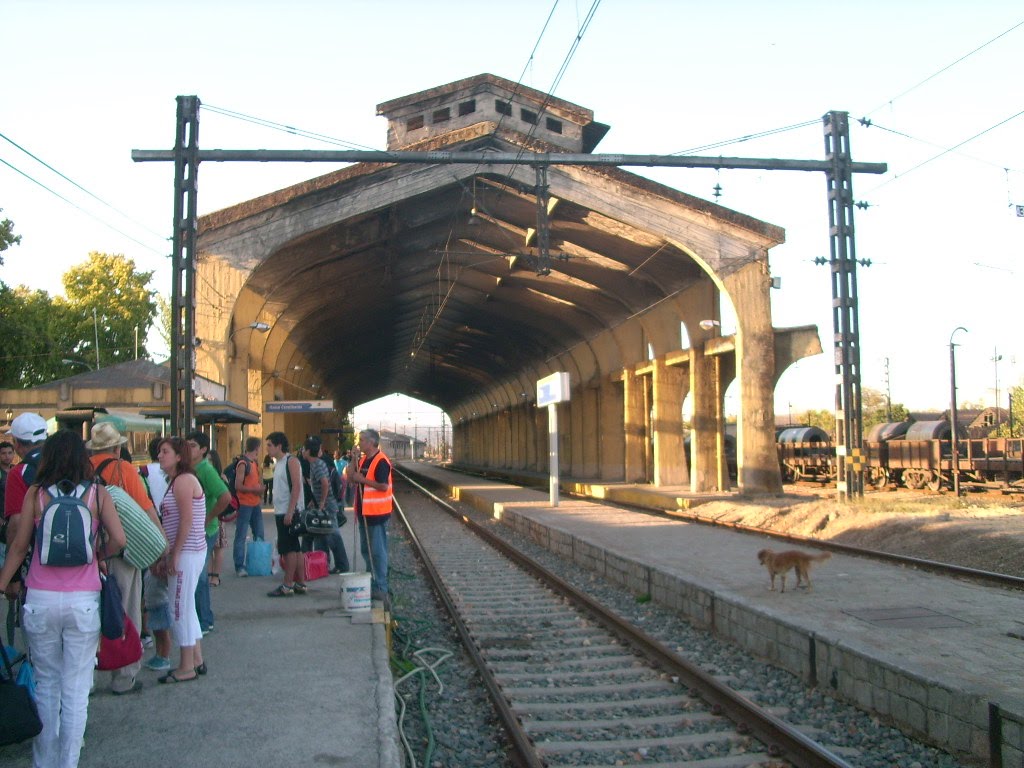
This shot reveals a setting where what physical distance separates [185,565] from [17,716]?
192 cm

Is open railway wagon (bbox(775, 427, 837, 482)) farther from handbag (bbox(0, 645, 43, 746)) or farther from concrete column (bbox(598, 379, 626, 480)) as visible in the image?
handbag (bbox(0, 645, 43, 746))

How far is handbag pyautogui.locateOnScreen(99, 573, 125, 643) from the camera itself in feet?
15.2

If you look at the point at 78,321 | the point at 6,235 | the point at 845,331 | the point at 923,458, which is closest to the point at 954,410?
the point at 923,458

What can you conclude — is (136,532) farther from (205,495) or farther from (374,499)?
(374,499)

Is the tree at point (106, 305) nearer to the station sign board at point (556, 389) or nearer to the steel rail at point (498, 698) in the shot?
the station sign board at point (556, 389)

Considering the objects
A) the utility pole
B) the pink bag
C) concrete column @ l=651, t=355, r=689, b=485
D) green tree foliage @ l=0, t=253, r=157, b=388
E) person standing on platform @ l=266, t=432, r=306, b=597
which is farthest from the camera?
green tree foliage @ l=0, t=253, r=157, b=388

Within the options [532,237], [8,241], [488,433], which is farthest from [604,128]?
[488,433]

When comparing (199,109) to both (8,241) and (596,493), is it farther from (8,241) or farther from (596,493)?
(8,241)

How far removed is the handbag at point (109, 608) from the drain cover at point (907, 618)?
231 inches

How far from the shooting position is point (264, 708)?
558 cm

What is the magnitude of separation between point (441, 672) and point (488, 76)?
21.3 meters

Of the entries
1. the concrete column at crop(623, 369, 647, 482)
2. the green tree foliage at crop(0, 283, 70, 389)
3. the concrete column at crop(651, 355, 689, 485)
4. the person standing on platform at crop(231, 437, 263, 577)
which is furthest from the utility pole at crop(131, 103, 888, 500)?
the green tree foliage at crop(0, 283, 70, 389)

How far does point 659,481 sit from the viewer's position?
29375 mm

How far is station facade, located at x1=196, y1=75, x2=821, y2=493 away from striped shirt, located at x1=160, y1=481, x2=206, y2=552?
10.2 metres
